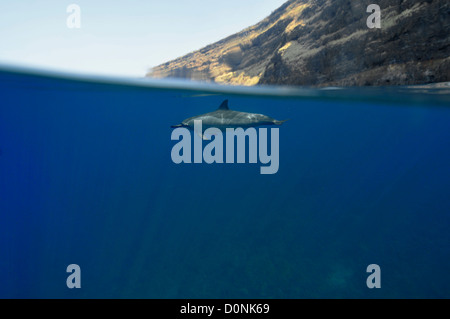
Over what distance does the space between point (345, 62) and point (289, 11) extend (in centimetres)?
1877

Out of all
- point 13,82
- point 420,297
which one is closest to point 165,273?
point 420,297

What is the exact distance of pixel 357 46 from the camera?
17547 millimetres

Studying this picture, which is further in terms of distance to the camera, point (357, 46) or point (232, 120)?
point (357, 46)

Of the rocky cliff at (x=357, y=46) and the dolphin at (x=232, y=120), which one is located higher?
the rocky cliff at (x=357, y=46)

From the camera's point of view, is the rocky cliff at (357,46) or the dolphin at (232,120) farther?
the rocky cliff at (357,46)

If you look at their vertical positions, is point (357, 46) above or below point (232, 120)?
above

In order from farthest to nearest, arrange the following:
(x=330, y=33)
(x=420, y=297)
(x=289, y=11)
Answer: (x=289, y=11), (x=330, y=33), (x=420, y=297)

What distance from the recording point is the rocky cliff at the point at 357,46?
544 inches

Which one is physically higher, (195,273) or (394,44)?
(394,44)

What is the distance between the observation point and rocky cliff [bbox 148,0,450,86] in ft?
45.4

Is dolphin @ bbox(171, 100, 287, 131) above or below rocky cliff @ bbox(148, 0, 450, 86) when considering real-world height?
below

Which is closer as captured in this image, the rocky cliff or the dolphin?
the dolphin
